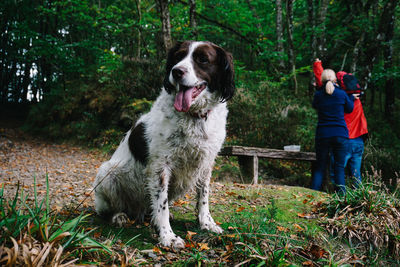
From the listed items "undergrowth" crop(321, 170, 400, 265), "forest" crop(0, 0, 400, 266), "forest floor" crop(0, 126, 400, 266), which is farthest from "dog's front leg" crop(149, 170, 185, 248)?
"forest" crop(0, 0, 400, 266)

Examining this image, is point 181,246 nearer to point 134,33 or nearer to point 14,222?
point 14,222

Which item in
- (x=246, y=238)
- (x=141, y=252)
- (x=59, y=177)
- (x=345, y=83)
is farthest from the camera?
(x=59, y=177)

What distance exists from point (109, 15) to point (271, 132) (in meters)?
6.22

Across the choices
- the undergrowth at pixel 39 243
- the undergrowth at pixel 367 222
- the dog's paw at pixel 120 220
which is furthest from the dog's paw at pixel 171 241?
the undergrowth at pixel 367 222

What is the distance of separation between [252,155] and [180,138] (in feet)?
10.6

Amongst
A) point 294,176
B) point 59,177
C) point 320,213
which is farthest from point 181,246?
point 294,176

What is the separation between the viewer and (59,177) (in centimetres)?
541

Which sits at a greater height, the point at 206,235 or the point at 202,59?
the point at 202,59

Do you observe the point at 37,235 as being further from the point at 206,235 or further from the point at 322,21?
the point at 322,21

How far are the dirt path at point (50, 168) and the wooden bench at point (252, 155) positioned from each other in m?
2.65

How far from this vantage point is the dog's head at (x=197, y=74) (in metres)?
2.17

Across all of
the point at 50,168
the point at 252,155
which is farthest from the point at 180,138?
the point at 50,168

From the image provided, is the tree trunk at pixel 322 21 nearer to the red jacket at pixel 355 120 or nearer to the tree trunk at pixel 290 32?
the tree trunk at pixel 290 32

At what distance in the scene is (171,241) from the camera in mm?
2139
